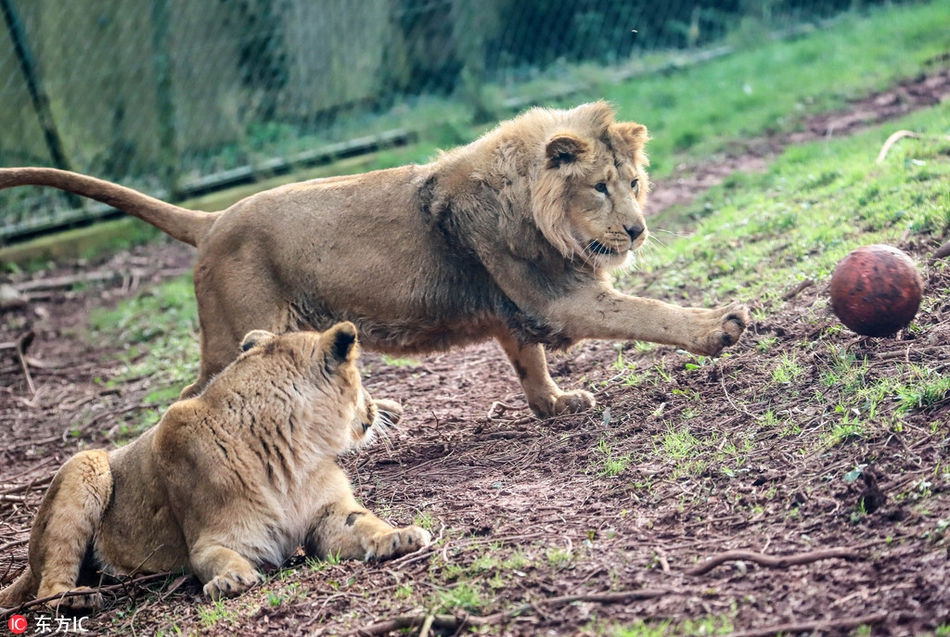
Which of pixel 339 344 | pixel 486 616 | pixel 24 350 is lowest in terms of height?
pixel 24 350

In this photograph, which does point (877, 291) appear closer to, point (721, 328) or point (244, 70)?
point (721, 328)

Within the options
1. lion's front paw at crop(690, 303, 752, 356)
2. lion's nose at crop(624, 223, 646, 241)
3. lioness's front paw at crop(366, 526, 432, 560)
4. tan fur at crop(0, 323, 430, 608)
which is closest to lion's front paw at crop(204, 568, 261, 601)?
tan fur at crop(0, 323, 430, 608)

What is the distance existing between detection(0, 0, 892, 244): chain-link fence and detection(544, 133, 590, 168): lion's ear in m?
6.85

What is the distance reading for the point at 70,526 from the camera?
444 centimetres

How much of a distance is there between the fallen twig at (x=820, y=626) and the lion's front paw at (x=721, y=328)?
79.1 inches

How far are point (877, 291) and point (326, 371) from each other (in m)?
2.35

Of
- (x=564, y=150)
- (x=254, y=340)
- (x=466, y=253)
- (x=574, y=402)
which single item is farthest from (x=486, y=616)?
(x=564, y=150)

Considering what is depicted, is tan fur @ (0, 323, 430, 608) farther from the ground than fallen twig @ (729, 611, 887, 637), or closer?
closer

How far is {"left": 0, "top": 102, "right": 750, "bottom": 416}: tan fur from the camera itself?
5031 mm

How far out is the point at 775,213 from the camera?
7305 millimetres

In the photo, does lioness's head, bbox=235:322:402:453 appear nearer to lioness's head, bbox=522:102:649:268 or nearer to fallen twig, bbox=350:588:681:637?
fallen twig, bbox=350:588:681:637

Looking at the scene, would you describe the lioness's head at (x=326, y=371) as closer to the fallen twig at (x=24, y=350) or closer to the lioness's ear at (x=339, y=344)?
the lioness's ear at (x=339, y=344)

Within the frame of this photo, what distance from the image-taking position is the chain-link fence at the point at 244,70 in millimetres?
10586

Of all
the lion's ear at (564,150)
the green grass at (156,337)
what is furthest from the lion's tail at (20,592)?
the lion's ear at (564,150)
